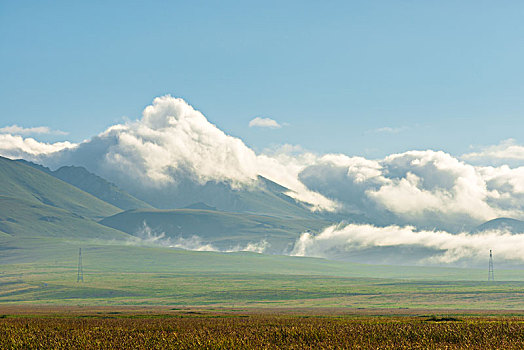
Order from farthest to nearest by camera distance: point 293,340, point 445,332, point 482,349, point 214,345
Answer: point 445,332
point 293,340
point 214,345
point 482,349

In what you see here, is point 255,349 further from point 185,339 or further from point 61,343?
point 61,343

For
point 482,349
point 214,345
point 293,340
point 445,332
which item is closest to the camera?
point 482,349

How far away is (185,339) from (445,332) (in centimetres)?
1607

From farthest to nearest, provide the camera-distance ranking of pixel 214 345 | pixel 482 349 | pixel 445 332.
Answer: pixel 445 332
pixel 214 345
pixel 482 349

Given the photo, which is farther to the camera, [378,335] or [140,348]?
[378,335]

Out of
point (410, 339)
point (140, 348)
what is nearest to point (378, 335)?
point (410, 339)

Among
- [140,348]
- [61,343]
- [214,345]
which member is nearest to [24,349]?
[61,343]

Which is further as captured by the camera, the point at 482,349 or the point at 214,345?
the point at 214,345

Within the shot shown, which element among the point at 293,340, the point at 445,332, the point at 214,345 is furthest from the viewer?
the point at 445,332

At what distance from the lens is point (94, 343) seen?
37250 mm

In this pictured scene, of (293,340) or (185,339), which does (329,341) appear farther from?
(185,339)

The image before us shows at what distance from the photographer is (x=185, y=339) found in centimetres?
3816

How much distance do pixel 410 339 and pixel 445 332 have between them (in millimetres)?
3292

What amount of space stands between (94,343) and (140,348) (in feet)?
15.1
